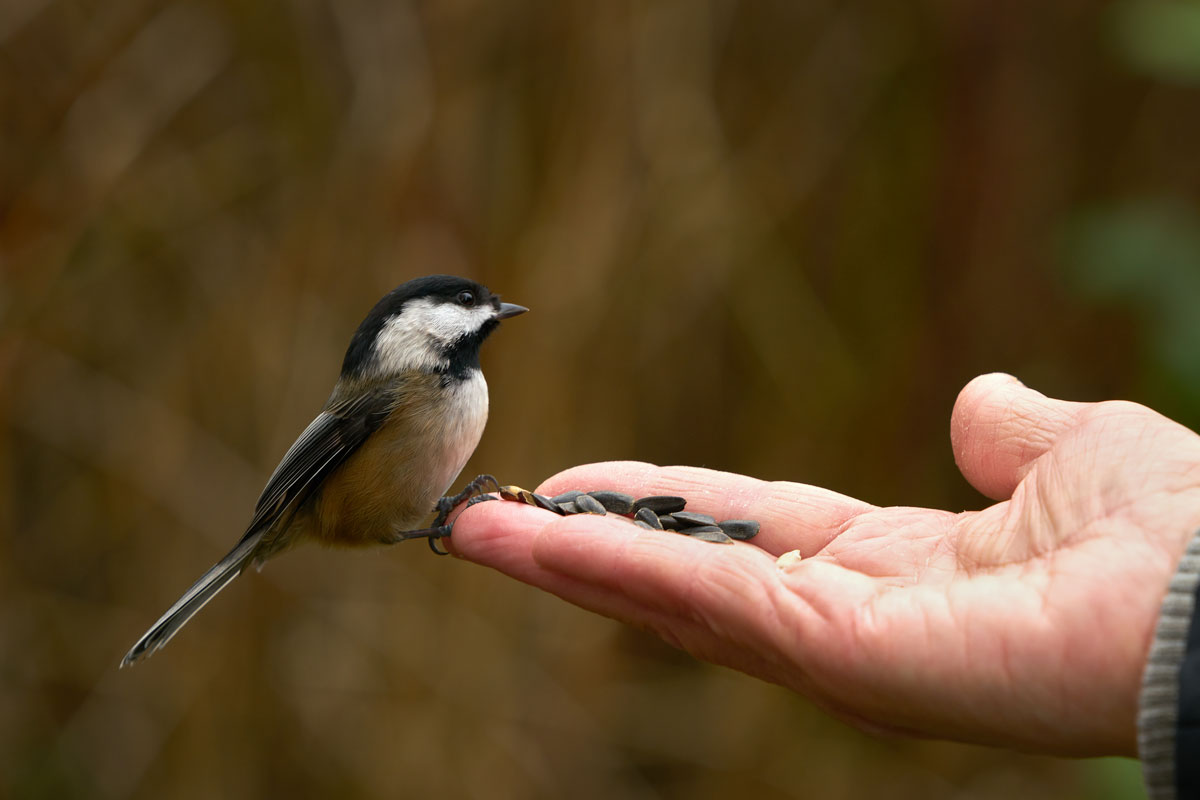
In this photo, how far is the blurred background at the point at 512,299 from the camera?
92.9 inches

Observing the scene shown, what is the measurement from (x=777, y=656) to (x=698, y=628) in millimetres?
117

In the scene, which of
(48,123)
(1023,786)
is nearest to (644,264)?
(48,123)

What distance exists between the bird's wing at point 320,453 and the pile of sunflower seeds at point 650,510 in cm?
33

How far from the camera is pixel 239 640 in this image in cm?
232

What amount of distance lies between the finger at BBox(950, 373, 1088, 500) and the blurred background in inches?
32.2

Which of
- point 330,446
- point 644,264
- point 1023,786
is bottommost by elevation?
point 1023,786

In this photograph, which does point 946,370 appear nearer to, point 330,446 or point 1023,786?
point 1023,786

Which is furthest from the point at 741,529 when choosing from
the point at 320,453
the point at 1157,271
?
the point at 1157,271

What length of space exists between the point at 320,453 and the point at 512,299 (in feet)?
2.81

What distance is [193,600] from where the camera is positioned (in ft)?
5.55

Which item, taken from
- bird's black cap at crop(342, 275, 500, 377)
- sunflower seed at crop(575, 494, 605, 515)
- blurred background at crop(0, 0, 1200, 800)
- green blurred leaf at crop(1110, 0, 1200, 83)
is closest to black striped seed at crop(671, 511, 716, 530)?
sunflower seed at crop(575, 494, 605, 515)

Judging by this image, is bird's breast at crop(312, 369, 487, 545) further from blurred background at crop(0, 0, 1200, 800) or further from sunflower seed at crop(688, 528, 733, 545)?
blurred background at crop(0, 0, 1200, 800)

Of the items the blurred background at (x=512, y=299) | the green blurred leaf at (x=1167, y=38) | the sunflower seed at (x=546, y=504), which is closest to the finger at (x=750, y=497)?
the sunflower seed at (x=546, y=504)

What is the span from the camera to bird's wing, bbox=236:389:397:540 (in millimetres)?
1758
